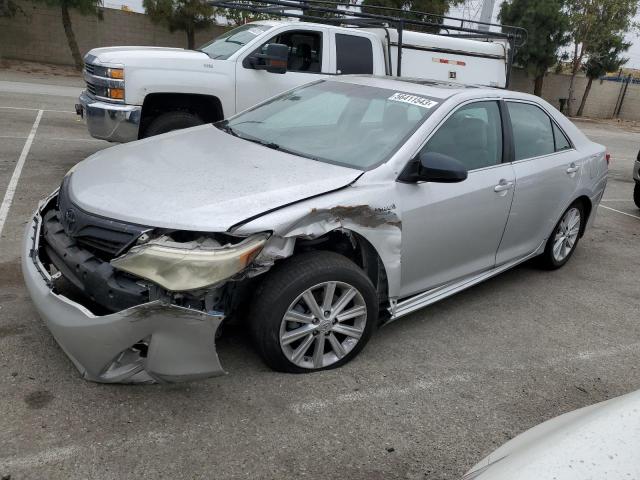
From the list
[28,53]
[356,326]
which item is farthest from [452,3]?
[356,326]

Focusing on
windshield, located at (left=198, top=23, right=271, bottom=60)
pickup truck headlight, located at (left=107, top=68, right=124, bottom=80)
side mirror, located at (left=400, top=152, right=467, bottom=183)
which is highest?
windshield, located at (left=198, top=23, right=271, bottom=60)

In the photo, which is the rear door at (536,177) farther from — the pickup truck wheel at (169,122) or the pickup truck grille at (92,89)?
the pickup truck grille at (92,89)

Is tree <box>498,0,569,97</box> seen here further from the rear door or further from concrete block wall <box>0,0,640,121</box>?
the rear door

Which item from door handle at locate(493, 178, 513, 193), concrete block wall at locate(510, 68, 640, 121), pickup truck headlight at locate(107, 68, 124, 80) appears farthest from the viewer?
concrete block wall at locate(510, 68, 640, 121)

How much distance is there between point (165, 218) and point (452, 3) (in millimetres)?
25574

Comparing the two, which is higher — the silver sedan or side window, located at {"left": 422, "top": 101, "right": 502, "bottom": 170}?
side window, located at {"left": 422, "top": 101, "right": 502, "bottom": 170}

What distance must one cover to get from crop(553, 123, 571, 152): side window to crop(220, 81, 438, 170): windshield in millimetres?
1550

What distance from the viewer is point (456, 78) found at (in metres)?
9.45

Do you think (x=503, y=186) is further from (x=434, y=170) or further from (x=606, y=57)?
(x=606, y=57)

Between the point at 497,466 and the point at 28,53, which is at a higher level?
the point at 497,466

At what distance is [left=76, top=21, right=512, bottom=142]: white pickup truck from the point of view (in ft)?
21.8

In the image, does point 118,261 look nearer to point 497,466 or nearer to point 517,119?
point 497,466

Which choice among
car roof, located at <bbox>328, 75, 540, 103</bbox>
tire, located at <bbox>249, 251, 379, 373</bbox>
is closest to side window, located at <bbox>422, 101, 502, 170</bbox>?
car roof, located at <bbox>328, 75, 540, 103</bbox>

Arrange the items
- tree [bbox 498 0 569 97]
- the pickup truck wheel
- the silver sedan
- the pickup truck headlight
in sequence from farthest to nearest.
→ 1. tree [bbox 498 0 569 97]
2. the pickup truck wheel
3. the pickup truck headlight
4. the silver sedan
